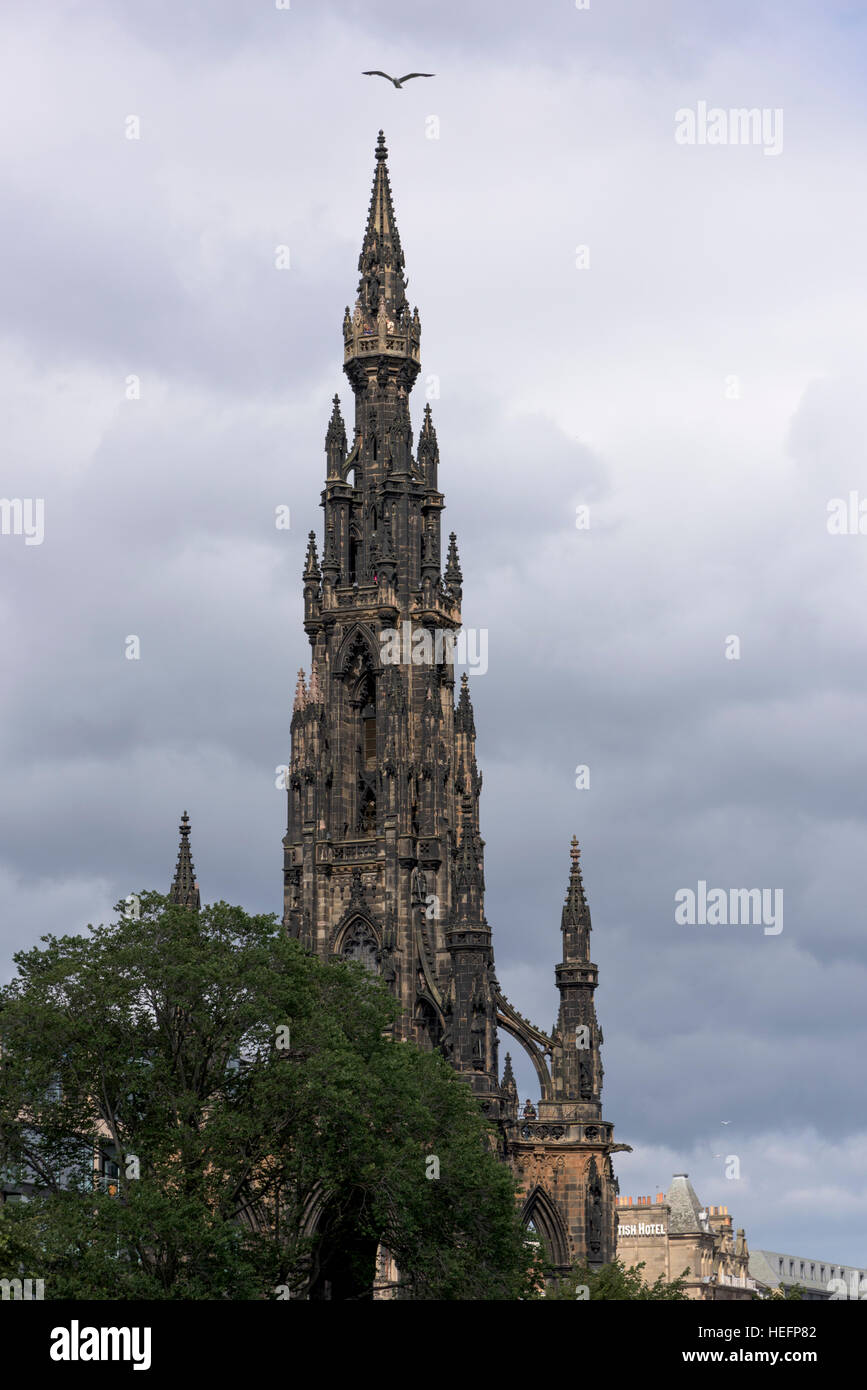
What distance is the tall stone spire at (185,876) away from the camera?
10431cm

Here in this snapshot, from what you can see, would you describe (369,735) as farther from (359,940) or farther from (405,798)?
(359,940)

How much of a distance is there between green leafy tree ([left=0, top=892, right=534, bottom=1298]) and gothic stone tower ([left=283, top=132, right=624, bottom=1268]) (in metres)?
26.5

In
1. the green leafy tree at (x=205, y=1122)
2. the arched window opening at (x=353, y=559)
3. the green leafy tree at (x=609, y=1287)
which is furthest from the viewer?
the arched window opening at (x=353, y=559)

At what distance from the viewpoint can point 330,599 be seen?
117562mm

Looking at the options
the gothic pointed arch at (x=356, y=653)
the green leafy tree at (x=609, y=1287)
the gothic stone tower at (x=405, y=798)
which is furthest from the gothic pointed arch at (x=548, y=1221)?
the gothic pointed arch at (x=356, y=653)

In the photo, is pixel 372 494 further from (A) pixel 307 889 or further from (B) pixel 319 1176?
(B) pixel 319 1176

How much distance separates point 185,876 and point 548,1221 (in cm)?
2337

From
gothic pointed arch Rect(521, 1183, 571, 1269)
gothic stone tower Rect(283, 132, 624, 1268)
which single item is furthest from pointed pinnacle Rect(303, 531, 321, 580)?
gothic pointed arch Rect(521, 1183, 571, 1269)

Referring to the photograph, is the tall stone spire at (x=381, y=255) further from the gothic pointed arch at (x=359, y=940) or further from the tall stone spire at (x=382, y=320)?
the gothic pointed arch at (x=359, y=940)

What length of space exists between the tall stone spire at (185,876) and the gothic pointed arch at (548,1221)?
20855mm

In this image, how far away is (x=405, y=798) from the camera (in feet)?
371

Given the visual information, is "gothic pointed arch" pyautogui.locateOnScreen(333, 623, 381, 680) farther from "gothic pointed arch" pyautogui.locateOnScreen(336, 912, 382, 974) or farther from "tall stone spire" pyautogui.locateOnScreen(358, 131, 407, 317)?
"tall stone spire" pyautogui.locateOnScreen(358, 131, 407, 317)

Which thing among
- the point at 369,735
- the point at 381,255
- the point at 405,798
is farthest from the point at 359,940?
the point at 381,255

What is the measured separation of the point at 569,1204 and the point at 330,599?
31.6 meters
